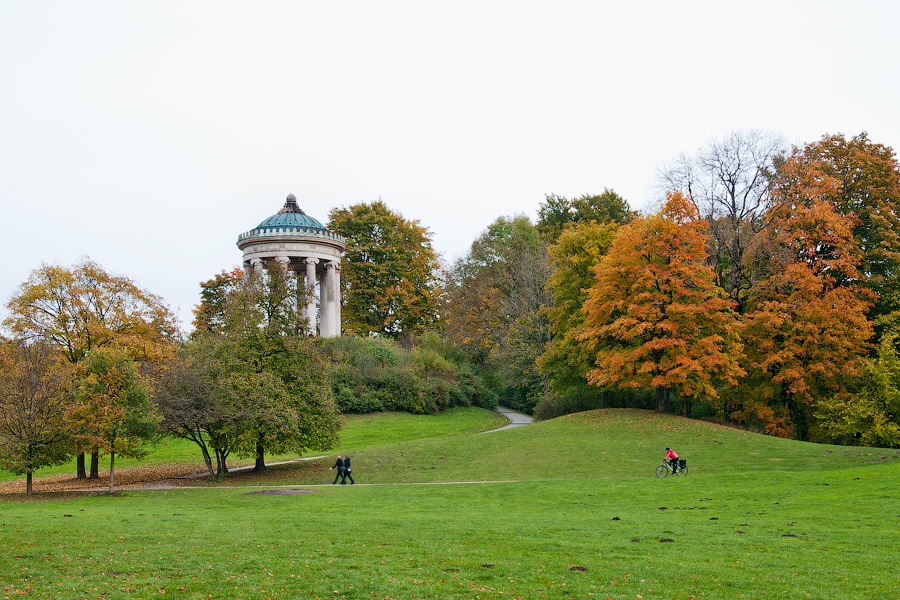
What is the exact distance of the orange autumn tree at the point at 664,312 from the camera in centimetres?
3656

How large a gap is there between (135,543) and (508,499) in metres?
12.0


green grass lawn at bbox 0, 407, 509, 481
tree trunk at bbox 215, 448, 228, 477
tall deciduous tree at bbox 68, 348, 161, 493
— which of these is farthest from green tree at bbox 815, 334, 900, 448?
tall deciduous tree at bbox 68, 348, 161, 493

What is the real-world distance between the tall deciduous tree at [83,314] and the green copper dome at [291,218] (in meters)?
22.2

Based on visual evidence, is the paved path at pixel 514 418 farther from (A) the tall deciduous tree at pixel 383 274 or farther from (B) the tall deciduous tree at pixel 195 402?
(B) the tall deciduous tree at pixel 195 402

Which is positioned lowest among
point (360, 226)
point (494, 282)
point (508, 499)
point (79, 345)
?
point (508, 499)

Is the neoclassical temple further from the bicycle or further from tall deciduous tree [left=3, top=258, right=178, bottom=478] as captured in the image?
the bicycle

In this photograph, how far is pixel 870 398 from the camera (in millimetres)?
35281

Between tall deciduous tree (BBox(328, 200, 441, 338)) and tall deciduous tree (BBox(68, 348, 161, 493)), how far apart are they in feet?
125

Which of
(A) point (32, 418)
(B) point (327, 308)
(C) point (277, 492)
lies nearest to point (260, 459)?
(C) point (277, 492)

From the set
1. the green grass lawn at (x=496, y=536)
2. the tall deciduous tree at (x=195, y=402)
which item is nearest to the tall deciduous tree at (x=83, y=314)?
the tall deciduous tree at (x=195, y=402)

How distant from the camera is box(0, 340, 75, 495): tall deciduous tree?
23641mm

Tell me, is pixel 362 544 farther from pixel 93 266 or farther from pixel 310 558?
pixel 93 266

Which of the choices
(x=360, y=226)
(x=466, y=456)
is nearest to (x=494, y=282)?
(x=360, y=226)

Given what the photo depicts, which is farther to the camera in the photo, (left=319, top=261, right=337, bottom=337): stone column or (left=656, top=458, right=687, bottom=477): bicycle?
(left=319, top=261, right=337, bottom=337): stone column
